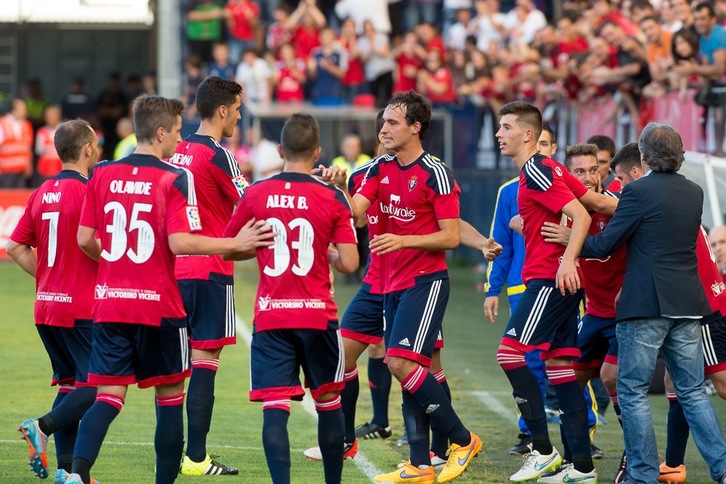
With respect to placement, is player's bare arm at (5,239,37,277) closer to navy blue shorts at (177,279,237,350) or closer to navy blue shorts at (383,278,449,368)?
navy blue shorts at (177,279,237,350)

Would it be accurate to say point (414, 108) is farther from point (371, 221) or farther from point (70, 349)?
point (70, 349)

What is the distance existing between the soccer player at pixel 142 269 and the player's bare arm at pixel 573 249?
1857mm

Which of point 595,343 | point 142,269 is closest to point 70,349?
point 142,269

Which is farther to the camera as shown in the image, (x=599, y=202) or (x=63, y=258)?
(x=599, y=202)

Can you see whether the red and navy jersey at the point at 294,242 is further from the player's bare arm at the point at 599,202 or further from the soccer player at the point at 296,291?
the player's bare arm at the point at 599,202

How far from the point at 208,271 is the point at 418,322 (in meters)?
1.34

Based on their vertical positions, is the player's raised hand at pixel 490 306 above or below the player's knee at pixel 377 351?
above

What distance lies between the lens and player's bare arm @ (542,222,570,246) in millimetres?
7496

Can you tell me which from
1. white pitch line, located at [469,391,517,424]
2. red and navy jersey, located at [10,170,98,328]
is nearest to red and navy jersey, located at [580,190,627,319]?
white pitch line, located at [469,391,517,424]

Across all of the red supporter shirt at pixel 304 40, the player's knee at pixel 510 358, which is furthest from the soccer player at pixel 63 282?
the red supporter shirt at pixel 304 40

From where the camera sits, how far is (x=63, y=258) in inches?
288

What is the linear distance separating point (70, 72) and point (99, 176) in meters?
25.0

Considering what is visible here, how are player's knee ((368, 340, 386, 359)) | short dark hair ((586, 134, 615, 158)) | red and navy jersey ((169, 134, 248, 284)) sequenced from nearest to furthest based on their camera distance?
red and navy jersey ((169, 134, 248, 284))
player's knee ((368, 340, 386, 359))
short dark hair ((586, 134, 615, 158))

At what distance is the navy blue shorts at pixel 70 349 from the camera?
7336 mm
